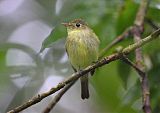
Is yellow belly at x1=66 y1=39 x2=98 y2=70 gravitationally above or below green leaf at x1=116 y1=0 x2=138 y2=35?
below

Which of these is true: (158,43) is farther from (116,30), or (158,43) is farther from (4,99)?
(4,99)

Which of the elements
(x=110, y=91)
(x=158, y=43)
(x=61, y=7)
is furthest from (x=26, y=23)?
(x=158, y=43)

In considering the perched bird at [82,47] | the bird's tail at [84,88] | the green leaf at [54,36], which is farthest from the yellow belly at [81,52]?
the bird's tail at [84,88]

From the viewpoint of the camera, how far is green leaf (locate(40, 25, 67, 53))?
8.15 ft

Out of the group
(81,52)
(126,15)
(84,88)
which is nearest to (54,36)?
(81,52)

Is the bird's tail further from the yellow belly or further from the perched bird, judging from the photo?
the yellow belly

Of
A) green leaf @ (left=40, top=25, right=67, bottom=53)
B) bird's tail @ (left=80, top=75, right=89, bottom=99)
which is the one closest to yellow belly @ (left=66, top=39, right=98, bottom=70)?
green leaf @ (left=40, top=25, right=67, bottom=53)

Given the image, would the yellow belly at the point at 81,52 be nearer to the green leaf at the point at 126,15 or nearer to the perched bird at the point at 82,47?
the perched bird at the point at 82,47

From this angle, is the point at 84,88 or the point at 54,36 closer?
the point at 54,36

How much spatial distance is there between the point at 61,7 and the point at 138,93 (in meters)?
1.51

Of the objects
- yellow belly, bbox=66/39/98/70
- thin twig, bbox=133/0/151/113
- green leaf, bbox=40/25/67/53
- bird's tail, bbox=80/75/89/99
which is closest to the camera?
thin twig, bbox=133/0/151/113

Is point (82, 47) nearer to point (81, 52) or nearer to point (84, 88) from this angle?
point (81, 52)

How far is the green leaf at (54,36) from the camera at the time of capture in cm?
248

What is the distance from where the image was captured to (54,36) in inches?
107
